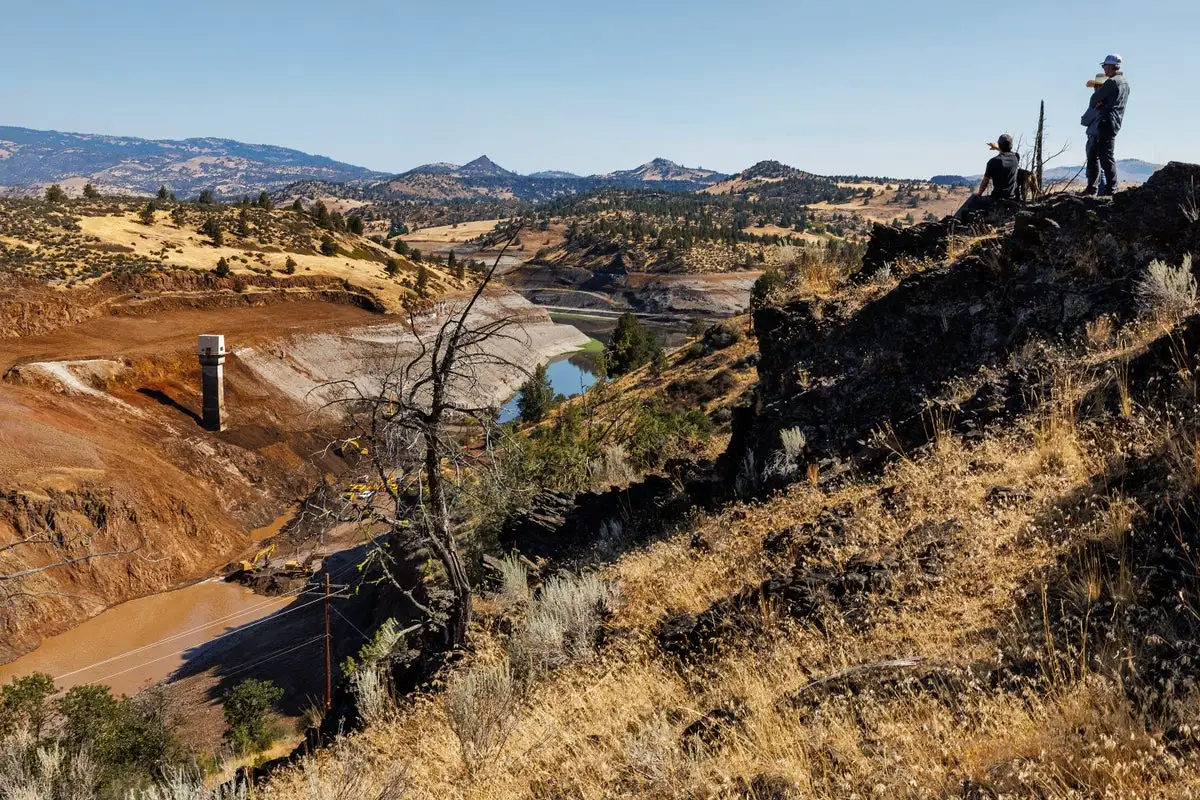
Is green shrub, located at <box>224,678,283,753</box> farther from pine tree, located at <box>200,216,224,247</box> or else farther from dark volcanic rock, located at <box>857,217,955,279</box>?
pine tree, located at <box>200,216,224,247</box>

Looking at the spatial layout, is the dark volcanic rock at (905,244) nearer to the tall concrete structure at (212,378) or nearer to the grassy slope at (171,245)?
the tall concrete structure at (212,378)

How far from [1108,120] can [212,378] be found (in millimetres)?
35793

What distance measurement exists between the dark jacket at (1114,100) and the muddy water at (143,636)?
84.8ft

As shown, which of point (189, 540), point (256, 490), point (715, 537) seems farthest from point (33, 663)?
point (715, 537)

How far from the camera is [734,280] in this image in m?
108

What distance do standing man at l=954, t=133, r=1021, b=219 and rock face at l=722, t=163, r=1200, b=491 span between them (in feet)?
4.85

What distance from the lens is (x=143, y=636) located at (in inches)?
934

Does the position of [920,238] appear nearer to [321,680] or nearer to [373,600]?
[321,680]

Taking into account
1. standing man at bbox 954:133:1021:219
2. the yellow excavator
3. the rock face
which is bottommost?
the yellow excavator

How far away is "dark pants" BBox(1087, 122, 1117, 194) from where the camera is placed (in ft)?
33.0

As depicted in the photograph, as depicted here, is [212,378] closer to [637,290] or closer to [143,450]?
[143,450]

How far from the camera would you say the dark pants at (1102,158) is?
1007 centimetres

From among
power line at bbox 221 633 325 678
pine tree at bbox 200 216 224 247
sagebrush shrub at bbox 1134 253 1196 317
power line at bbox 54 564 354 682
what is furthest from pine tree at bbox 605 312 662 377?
sagebrush shrub at bbox 1134 253 1196 317

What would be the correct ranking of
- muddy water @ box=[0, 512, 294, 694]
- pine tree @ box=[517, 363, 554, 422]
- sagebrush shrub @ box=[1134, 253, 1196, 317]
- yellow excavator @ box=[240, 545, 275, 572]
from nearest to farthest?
sagebrush shrub @ box=[1134, 253, 1196, 317], muddy water @ box=[0, 512, 294, 694], yellow excavator @ box=[240, 545, 275, 572], pine tree @ box=[517, 363, 554, 422]
